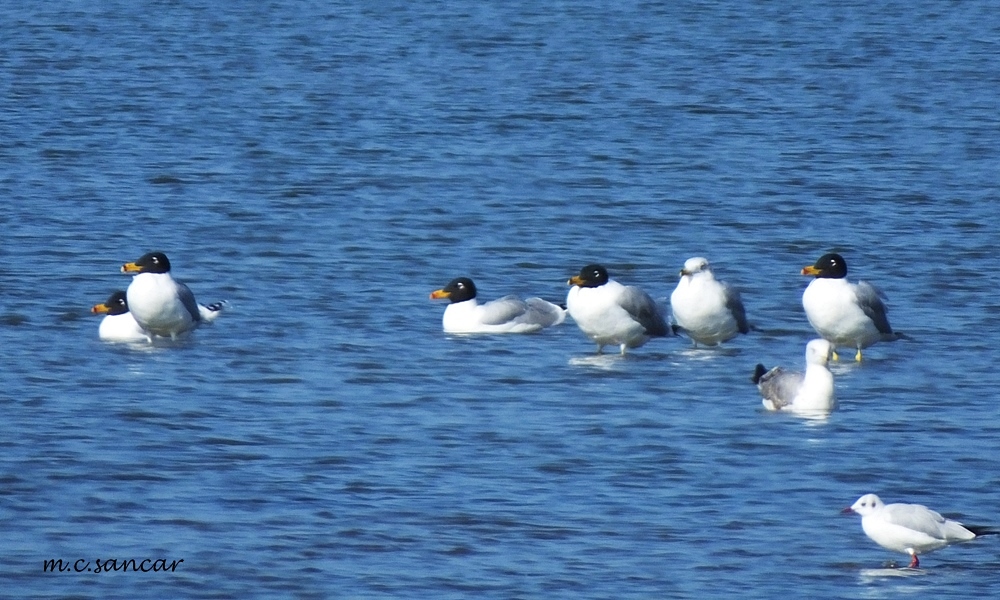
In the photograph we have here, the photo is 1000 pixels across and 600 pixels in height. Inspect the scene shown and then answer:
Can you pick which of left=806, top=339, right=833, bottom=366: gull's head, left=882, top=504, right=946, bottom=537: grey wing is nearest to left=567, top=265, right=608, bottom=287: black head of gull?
left=806, top=339, right=833, bottom=366: gull's head

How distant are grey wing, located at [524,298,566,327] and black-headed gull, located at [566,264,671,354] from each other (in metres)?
0.81

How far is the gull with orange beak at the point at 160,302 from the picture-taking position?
17.9 m

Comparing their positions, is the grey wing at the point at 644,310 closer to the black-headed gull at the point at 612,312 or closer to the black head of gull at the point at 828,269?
the black-headed gull at the point at 612,312

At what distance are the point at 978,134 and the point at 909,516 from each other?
22.0 metres

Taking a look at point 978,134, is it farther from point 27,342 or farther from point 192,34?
point 192,34

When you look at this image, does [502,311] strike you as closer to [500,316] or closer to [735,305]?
[500,316]

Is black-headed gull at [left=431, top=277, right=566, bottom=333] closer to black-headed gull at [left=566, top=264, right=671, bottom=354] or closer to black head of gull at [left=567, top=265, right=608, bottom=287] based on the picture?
black-headed gull at [left=566, top=264, right=671, bottom=354]

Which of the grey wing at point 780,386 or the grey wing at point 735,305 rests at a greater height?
the grey wing at point 735,305

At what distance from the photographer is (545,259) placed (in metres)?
23.0

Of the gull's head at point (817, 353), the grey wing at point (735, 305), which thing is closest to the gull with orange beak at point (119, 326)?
the grey wing at point (735, 305)

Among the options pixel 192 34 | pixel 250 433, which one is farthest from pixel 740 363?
pixel 192 34

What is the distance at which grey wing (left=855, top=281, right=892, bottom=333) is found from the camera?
17.5 metres

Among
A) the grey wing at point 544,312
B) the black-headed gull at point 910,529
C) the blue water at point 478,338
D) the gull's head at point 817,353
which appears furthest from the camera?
the grey wing at point 544,312

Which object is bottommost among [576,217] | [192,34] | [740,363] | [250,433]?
[250,433]
